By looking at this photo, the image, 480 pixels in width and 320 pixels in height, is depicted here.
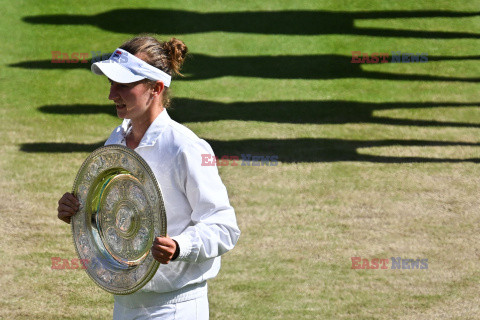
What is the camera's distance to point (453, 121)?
11.7 meters

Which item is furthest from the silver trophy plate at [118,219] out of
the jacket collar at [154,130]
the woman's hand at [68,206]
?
the jacket collar at [154,130]

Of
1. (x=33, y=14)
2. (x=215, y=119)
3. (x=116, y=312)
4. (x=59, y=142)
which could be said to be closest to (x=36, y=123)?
(x=59, y=142)

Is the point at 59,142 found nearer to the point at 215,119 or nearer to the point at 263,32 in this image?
the point at 215,119

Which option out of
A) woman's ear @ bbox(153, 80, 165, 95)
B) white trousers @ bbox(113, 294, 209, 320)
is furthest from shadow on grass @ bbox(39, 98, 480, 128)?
white trousers @ bbox(113, 294, 209, 320)

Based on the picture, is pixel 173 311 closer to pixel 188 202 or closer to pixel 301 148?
pixel 188 202

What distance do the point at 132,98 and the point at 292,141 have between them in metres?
7.39

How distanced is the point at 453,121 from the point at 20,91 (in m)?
6.91

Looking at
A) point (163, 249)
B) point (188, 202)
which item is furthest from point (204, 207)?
point (163, 249)

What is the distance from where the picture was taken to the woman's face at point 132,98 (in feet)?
11.2

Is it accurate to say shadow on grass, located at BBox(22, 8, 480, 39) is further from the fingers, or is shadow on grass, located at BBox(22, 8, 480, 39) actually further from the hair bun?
the fingers

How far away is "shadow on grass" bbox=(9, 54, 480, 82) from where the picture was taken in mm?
12914

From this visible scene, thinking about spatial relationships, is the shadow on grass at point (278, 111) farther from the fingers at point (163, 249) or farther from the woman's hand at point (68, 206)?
the fingers at point (163, 249)

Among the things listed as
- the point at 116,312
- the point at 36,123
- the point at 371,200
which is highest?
the point at 116,312

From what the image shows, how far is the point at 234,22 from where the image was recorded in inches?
571
